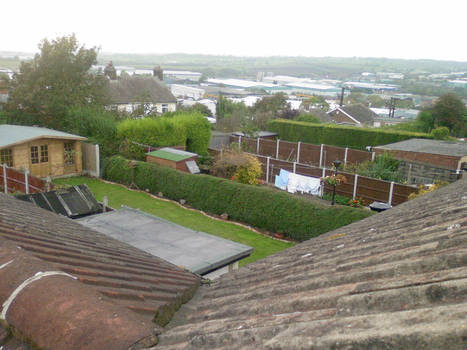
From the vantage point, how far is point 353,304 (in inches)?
74.2

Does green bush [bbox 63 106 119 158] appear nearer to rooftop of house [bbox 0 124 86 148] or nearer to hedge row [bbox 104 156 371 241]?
rooftop of house [bbox 0 124 86 148]

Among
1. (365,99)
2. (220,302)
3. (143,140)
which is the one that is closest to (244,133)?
(143,140)

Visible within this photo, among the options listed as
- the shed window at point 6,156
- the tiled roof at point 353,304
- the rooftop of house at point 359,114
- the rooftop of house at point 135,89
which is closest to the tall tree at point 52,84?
the shed window at point 6,156

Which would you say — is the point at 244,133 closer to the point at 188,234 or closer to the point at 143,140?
the point at 143,140

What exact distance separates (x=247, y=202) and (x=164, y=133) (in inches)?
430

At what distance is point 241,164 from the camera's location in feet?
68.5

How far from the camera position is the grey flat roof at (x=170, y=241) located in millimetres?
8969

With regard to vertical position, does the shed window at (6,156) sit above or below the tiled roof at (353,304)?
below

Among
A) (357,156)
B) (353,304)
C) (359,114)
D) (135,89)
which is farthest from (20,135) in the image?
(359,114)

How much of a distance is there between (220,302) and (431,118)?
47691 millimetres

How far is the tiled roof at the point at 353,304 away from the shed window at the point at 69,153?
22.4 metres

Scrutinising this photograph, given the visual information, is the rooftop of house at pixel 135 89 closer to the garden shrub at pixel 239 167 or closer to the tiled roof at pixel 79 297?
the garden shrub at pixel 239 167

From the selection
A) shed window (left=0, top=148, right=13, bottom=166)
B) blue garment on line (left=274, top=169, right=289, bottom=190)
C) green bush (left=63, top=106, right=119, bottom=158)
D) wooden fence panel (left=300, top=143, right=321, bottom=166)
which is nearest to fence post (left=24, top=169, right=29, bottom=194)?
shed window (left=0, top=148, right=13, bottom=166)

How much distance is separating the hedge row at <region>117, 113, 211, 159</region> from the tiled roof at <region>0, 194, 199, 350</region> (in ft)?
70.5
